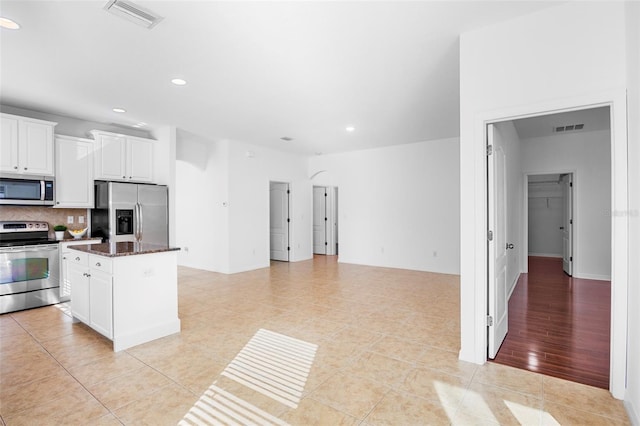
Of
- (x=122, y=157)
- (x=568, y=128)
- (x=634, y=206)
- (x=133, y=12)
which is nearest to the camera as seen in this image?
(x=634, y=206)

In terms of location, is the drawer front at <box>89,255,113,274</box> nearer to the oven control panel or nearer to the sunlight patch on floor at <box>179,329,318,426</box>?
the sunlight patch on floor at <box>179,329,318,426</box>

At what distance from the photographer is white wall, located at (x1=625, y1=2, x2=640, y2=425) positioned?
6.50ft

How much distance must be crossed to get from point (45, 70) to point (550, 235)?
11444mm

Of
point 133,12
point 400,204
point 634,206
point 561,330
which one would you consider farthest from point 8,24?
point 400,204

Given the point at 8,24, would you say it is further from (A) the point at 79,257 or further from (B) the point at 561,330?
(B) the point at 561,330

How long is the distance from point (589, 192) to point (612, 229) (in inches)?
204

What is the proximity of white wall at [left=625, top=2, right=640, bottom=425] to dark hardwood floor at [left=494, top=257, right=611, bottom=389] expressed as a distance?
489mm

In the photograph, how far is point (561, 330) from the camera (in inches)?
142

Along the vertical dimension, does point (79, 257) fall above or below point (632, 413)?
above

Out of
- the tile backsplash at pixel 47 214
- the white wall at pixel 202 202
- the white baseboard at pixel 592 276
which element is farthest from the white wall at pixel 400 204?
the tile backsplash at pixel 47 214

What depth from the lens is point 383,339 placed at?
132 inches

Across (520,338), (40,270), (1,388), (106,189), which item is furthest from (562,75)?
(40,270)

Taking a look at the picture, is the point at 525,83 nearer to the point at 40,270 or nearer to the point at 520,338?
the point at 520,338

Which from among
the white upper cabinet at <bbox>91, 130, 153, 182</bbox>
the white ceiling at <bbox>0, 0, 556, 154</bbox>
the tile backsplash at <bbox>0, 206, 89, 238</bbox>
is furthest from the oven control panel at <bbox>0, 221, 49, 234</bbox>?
the white ceiling at <bbox>0, 0, 556, 154</bbox>
